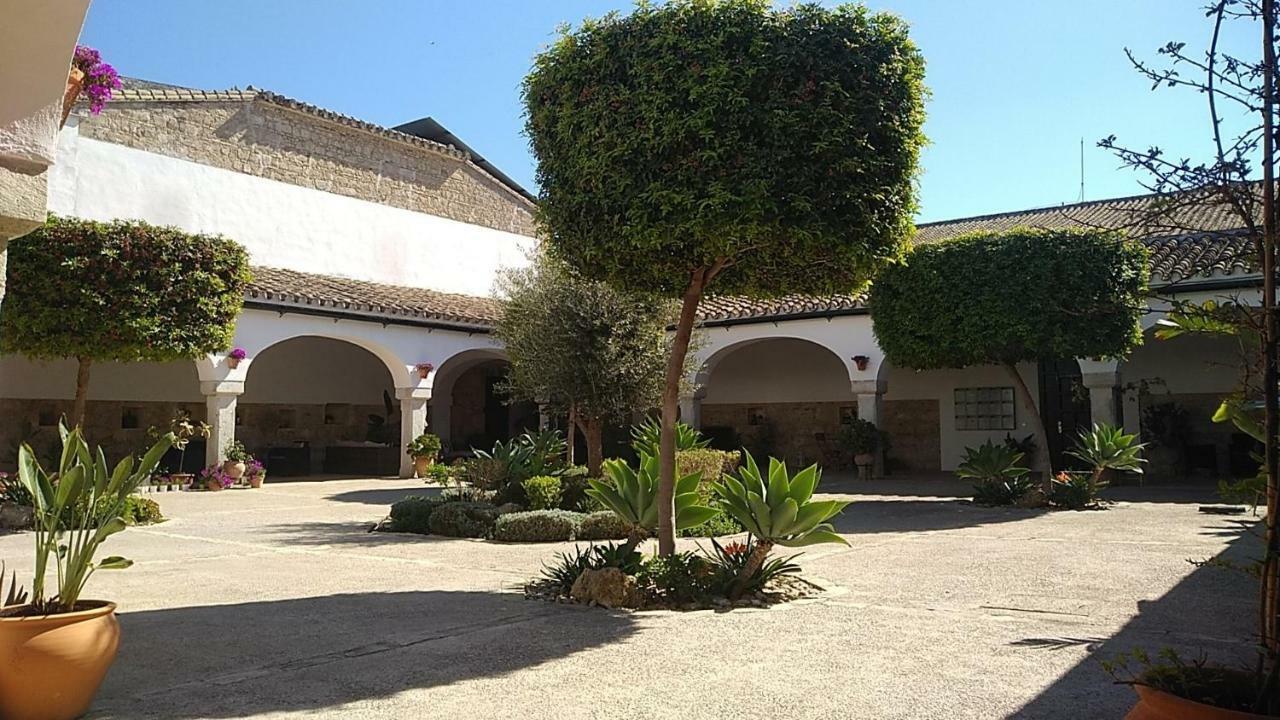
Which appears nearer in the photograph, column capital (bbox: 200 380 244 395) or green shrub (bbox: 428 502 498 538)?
green shrub (bbox: 428 502 498 538)

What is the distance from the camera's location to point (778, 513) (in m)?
5.89

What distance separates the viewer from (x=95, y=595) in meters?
6.29

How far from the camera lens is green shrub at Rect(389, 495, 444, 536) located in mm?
10695

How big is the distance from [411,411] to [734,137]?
14.6 metres

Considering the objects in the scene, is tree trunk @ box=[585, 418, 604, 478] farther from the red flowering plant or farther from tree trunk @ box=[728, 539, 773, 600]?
the red flowering plant

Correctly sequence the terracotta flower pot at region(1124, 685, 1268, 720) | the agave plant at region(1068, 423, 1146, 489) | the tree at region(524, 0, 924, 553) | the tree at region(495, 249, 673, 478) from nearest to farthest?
the terracotta flower pot at region(1124, 685, 1268, 720) → the tree at region(524, 0, 924, 553) → the tree at region(495, 249, 673, 478) → the agave plant at region(1068, 423, 1146, 489)

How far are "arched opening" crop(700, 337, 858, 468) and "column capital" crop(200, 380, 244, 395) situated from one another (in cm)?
954

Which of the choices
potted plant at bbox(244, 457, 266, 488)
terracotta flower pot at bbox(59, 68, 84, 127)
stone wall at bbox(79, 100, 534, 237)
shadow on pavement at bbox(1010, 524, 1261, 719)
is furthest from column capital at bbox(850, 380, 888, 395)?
terracotta flower pot at bbox(59, 68, 84, 127)

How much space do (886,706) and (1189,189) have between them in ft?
7.36

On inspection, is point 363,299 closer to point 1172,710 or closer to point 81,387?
point 81,387

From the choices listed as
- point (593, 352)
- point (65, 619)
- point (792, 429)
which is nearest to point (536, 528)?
point (593, 352)

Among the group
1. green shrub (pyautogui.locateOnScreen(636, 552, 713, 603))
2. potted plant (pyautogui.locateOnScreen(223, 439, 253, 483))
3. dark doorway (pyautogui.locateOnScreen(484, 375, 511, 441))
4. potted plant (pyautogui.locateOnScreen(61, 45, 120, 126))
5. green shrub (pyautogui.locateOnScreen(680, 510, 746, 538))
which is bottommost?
green shrub (pyautogui.locateOnScreen(680, 510, 746, 538))

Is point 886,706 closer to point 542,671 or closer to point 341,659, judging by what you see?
point 542,671

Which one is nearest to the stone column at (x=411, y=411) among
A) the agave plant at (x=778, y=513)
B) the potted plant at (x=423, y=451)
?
the potted plant at (x=423, y=451)
